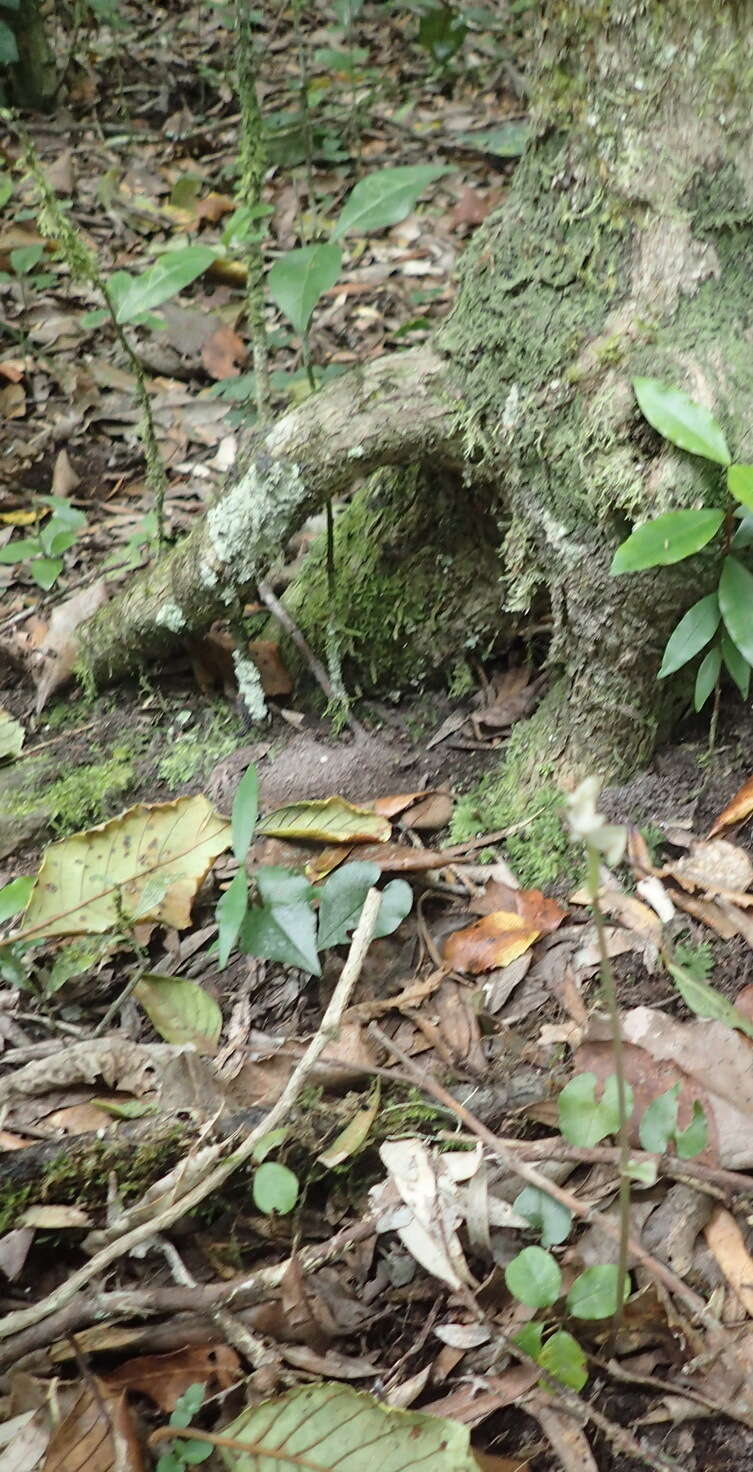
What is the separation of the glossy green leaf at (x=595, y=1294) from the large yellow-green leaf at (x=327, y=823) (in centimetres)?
90

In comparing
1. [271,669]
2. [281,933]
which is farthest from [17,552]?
[281,933]

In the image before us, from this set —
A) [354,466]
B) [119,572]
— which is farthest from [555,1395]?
[119,572]

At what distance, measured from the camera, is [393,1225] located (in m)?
1.64

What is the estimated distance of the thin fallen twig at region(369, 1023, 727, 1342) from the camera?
1.49 metres

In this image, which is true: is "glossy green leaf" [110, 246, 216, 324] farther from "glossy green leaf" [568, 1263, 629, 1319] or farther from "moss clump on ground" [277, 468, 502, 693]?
"glossy green leaf" [568, 1263, 629, 1319]

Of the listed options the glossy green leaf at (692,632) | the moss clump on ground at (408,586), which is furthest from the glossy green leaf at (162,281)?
the glossy green leaf at (692,632)

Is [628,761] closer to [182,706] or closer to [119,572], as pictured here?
[182,706]

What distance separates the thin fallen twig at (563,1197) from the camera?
1490 millimetres

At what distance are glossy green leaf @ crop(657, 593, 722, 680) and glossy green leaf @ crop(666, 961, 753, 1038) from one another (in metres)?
0.53

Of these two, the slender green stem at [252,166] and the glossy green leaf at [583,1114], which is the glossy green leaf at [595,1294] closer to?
the glossy green leaf at [583,1114]

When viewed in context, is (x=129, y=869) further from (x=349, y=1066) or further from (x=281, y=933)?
(x=349, y=1066)

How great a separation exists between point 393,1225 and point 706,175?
71.9 inches

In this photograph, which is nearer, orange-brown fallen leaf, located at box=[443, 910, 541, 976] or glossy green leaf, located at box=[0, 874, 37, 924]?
glossy green leaf, located at box=[0, 874, 37, 924]

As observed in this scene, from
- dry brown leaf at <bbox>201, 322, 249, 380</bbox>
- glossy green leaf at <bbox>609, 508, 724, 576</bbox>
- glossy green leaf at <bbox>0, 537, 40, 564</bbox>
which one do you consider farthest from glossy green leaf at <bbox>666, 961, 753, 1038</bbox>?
dry brown leaf at <bbox>201, 322, 249, 380</bbox>
